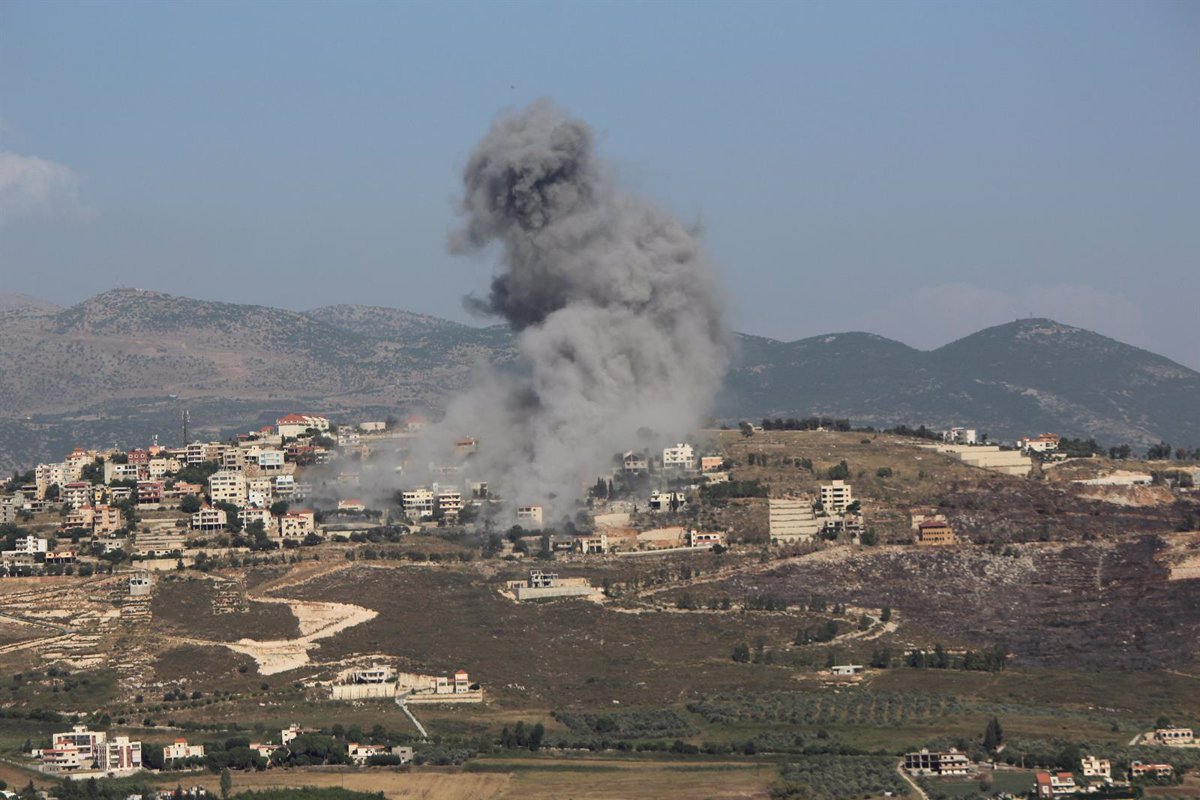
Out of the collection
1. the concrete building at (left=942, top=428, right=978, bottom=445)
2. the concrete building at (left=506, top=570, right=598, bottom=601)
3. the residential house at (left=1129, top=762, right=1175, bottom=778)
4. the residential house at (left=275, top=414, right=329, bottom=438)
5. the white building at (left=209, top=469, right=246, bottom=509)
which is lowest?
the residential house at (left=1129, top=762, right=1175, bottom=778)

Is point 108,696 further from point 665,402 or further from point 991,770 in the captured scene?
point 665,402

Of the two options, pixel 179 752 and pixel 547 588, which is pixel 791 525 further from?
pixel 179 752

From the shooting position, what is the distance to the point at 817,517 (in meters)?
95.5

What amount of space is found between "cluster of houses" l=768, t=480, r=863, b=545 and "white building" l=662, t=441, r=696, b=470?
7035 mm

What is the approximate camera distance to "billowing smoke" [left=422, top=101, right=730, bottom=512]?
321 ft

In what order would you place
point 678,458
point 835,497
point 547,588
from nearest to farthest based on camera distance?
point 547,588, point 835,497, point 678,458

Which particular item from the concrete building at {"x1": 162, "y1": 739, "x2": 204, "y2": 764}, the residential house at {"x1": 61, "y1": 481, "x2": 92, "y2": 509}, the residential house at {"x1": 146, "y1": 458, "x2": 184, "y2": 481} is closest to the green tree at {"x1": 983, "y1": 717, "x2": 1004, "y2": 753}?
the concrete building at {"x1": 162, "y1": 739, "x2": 204, "y2": 764}

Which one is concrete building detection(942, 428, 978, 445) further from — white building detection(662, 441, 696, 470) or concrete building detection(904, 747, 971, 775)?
concrete building detection(904, 747, 971, 775)

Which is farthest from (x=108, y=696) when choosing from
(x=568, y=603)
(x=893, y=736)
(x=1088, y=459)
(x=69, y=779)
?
(x=1088, y=459)

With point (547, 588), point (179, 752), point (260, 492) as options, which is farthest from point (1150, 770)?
point (260, 492)

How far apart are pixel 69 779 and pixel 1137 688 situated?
3093 cm

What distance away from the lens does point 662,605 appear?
275ft

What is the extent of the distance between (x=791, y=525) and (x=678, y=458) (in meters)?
10.9

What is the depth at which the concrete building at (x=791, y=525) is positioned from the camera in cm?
9369
